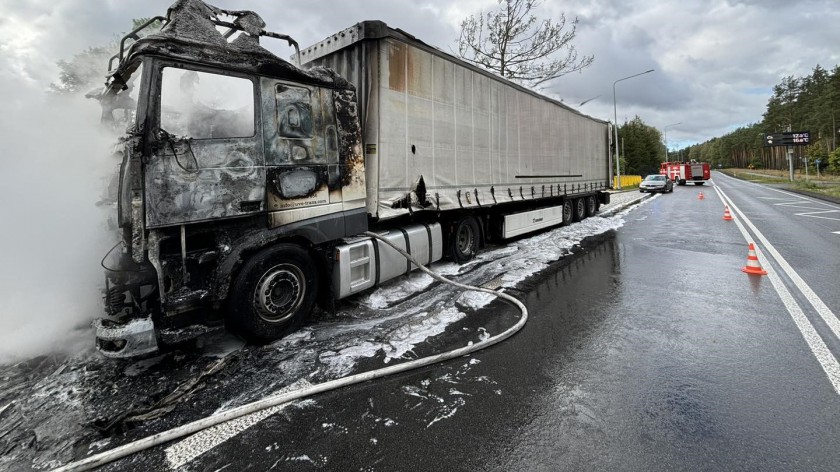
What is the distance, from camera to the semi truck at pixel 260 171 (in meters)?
3.55

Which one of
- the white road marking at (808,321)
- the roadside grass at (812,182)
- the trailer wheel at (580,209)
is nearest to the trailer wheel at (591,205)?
the trailer wheel at (580,209)

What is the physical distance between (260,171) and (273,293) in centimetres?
124

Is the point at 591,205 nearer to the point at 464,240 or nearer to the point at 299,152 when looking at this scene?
the point at 464,240

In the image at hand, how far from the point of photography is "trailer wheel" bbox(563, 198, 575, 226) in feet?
42.6

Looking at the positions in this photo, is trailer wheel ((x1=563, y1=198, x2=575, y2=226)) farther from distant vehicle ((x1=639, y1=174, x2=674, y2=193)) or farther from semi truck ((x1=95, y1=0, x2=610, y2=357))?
distant vehicle ((x1=639, y1=174, x2=674, y2=193))

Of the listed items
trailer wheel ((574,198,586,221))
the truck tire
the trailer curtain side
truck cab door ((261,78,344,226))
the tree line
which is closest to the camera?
the truck tire

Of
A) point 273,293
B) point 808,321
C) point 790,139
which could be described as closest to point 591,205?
point 808,321

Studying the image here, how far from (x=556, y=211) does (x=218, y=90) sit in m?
10.0

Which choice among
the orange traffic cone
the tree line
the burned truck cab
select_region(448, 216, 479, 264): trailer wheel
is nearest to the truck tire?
the burned truck cab

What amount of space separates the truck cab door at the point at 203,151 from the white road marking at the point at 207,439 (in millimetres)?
1763

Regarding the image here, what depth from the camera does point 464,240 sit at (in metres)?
8.20

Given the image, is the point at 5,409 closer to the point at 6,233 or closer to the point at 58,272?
the point at 58,272

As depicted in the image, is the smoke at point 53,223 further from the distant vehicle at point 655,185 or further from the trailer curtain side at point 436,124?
the distant vehicle at point 655,185

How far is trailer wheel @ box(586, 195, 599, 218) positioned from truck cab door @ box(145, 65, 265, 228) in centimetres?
1360
